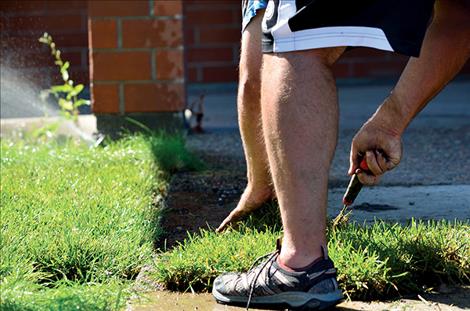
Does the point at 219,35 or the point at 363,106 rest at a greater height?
the point at 219,35

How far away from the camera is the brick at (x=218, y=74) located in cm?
843

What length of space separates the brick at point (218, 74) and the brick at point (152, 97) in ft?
10.7

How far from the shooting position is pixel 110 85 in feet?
17.0

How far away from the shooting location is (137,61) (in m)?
5.15

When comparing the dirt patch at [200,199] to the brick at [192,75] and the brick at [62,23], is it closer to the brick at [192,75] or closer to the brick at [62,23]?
the brick at [62,23]

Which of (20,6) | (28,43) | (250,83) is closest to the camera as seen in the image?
(250,83)

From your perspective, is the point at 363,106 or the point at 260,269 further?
the point at 363,106

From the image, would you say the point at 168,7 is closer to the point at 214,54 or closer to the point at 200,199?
the point at 200,199

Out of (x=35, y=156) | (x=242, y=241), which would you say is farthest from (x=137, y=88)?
(x=242, y=241)

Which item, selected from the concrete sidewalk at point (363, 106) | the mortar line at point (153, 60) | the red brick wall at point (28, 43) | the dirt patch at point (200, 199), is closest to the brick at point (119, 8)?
the mortar line at point (153, 60)

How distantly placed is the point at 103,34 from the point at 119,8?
6.2 inches

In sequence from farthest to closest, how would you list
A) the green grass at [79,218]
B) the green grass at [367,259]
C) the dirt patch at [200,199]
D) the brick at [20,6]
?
1. the brick at [20,6]
2. the dirt patch at [200,199]
3. the green grass at [367,259]
4. the green grass at [79,218]

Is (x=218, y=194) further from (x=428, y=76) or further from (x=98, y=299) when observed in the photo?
(x=98, y=299)

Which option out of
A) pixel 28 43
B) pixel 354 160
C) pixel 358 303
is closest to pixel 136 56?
pixel 28 43
